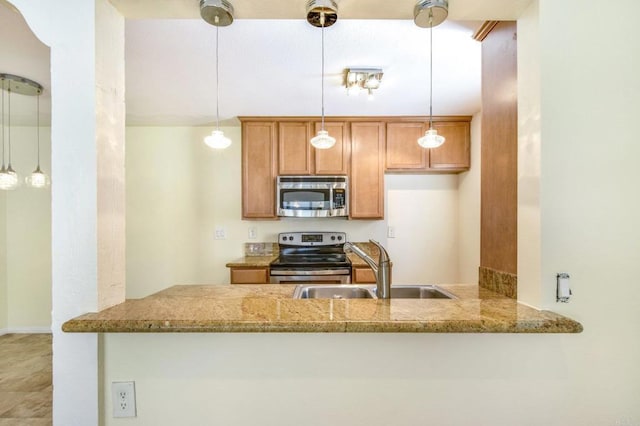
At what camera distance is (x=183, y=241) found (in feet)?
10.8

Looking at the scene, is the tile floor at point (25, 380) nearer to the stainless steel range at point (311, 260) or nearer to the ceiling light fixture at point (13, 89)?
the ceiling light fixture at point (13, 89)

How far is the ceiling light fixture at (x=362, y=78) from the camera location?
1.96 metres

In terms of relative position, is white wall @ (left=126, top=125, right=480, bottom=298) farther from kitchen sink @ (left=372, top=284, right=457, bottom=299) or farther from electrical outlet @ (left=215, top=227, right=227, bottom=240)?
kitchen sink @ (left=372, top=284, right=457, bottom=299)

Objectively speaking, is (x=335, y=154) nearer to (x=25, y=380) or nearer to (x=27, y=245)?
(x=25, y=380)

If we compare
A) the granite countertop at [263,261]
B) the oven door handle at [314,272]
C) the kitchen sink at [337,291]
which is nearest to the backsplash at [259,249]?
the granite countertop at [263,261]

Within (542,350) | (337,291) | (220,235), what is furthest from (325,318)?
(220,235)

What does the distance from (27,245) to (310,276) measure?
3.29 metres

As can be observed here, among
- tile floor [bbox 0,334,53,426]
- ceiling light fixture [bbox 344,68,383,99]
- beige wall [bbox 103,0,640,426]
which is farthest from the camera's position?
ceiling light fixture [bbox 344,68,383,99]

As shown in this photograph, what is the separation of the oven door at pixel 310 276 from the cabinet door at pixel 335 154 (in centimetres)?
102

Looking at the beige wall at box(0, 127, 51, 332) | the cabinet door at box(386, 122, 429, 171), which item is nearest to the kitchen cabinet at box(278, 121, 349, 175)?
the cabinet door at box(386, 122, 429, 171)

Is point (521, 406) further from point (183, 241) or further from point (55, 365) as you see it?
point (183, 241)

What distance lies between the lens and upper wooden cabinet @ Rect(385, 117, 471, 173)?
117 inches

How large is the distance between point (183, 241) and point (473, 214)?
3191 mm

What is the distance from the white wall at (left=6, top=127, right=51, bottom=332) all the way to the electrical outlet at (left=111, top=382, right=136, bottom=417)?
125 inches
